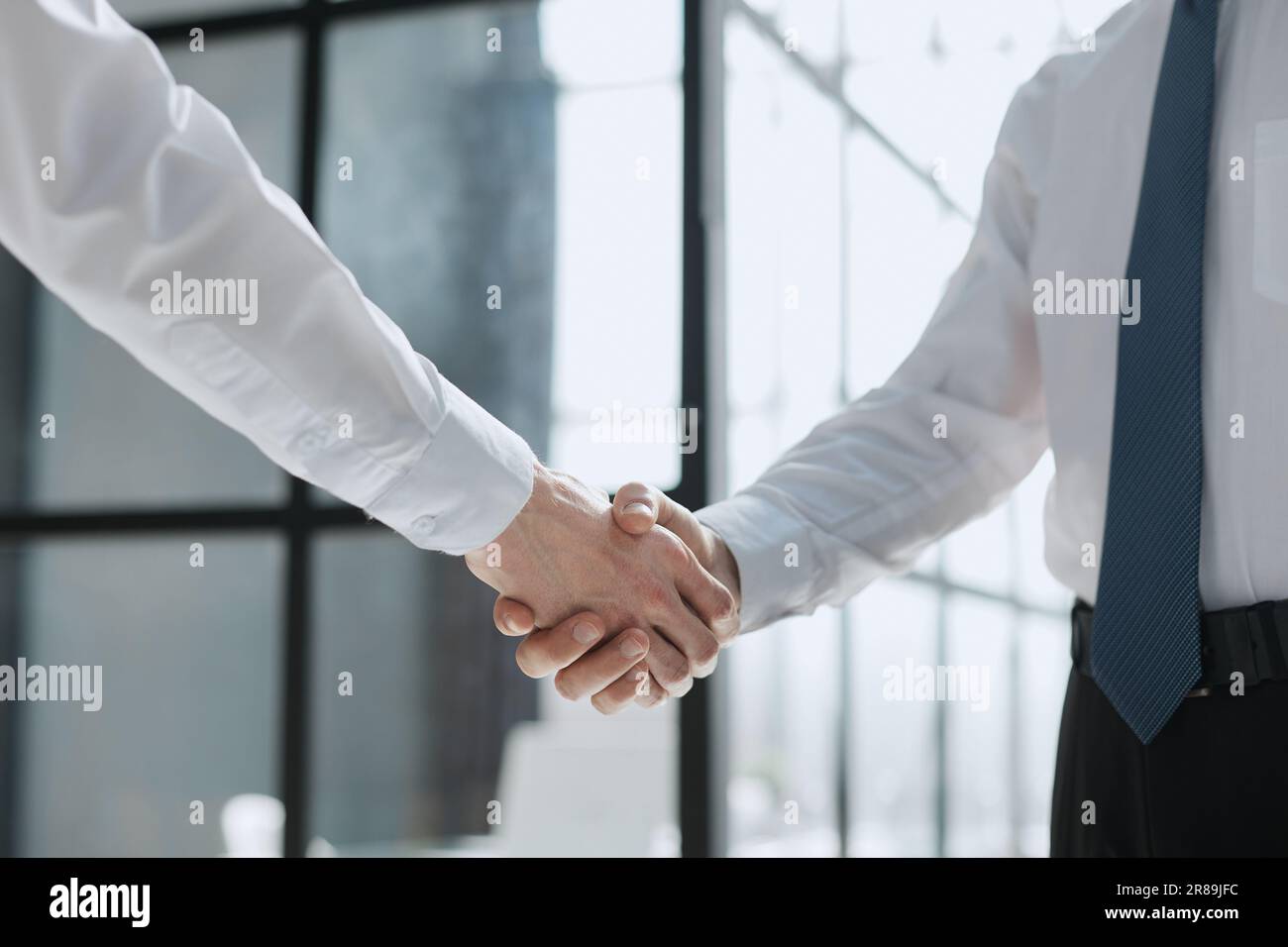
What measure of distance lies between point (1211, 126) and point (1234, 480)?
357mm

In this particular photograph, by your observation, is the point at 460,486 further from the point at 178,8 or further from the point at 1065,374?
the point at 178,8

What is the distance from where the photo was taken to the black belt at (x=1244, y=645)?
105 centimetres

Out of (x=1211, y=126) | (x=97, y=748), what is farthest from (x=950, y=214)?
(x=97, y=748)

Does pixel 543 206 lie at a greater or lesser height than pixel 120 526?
greater

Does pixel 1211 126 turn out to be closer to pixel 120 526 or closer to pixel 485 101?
pixel 485 101

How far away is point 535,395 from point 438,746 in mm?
1693

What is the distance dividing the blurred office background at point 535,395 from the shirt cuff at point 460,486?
3.55 feet

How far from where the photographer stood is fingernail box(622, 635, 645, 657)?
148cm

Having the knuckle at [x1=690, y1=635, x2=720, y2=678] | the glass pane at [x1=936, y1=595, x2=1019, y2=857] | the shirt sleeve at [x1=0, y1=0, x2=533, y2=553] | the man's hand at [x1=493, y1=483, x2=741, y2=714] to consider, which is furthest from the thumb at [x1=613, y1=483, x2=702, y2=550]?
the glass pane at [x1=936, y1=595, x2=1019, y2=857]

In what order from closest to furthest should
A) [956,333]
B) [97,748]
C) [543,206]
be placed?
[956,333], [543,206], [97,748]

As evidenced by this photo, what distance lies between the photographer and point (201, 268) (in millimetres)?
1016

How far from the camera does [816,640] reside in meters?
2.88
